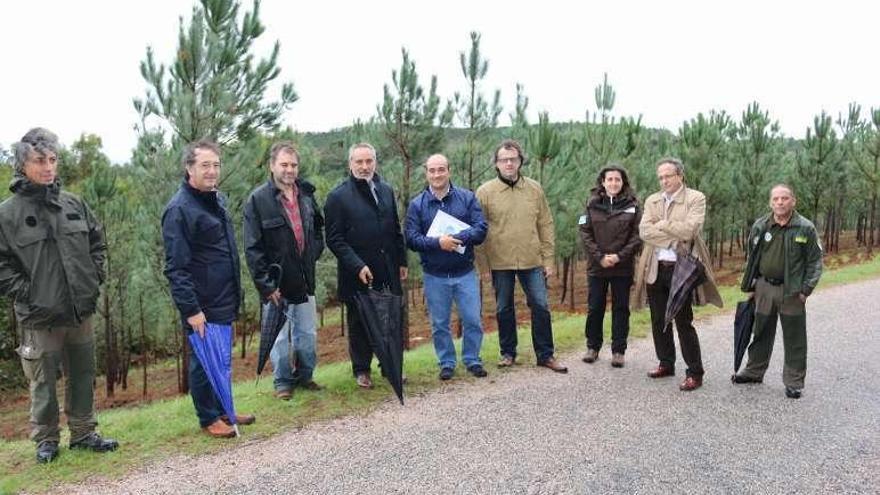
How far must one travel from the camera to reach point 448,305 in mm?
5098

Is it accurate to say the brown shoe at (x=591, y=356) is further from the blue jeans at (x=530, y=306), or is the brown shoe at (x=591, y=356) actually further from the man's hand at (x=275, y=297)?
the man's hand at (x=275, y=297)

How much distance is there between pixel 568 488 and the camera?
10.3 ft

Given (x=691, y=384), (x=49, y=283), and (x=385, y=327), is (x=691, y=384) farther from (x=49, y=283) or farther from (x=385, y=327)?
(x=49, y=283)

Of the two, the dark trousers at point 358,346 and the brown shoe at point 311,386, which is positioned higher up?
the dark trousers at point 358,346

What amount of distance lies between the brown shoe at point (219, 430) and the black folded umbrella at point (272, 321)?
0.48m

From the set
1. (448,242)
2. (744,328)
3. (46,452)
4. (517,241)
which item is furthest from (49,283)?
(744,328)

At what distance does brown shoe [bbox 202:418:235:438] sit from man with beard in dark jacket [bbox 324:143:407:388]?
1.22 m

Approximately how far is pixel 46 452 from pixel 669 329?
4596mm

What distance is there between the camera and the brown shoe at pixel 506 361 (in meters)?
5.49

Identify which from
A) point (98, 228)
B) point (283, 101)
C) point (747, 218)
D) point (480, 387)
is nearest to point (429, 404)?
point (480, 387)

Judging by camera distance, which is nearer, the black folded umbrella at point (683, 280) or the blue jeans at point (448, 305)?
the black folded umbrella at point (683, 280)

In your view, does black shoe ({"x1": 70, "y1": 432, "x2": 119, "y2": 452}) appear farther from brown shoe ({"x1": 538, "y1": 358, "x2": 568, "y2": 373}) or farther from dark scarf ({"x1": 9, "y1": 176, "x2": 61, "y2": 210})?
brown shoe ({"x1": 538, "y1": 358, "x2": 568, "y2": 373})

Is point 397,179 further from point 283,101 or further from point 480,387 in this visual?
point 480,387

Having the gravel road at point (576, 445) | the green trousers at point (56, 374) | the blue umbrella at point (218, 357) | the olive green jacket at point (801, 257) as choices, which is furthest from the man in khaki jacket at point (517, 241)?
the green trousers at point (56, 374)
